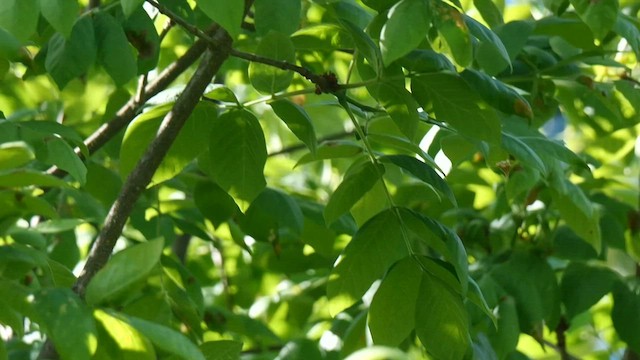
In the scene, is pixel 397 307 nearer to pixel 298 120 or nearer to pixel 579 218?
pixel 298 120

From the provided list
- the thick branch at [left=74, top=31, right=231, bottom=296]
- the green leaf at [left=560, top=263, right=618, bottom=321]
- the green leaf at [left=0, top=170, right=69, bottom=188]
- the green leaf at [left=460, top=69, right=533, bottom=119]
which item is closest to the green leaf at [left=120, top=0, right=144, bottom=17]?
the green leaf at [left=0, top=170, right=69, bottom=188]

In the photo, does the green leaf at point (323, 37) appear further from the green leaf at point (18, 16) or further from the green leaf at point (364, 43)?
the green leaf at point (18, 16)

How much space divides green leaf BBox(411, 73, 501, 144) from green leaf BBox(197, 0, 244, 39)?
316 mm

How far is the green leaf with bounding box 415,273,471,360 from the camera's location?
1527mm

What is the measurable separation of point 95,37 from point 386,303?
2.11 feet

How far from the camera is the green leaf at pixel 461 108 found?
60.3 inches

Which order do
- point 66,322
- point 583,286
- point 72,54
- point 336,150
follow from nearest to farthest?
point 66,322
point 72,54
point 336,150
point 583,286

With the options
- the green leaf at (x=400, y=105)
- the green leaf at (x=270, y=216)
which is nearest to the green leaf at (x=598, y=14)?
the green leaf at (x=400, y=105)

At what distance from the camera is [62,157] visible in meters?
1.66

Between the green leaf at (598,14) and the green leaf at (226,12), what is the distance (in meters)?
0.51

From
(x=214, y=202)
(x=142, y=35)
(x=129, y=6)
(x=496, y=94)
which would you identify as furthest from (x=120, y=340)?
(x=214, y=202)

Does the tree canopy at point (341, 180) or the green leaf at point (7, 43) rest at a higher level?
the green leaf at point (7, 43)

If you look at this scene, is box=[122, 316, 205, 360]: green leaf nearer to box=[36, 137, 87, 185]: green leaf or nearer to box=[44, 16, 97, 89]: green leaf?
box=[36, 137, 87, 185]: green leaf

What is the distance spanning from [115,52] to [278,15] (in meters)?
0.33
